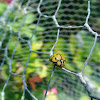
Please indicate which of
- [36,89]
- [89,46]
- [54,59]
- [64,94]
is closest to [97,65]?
[89,46]

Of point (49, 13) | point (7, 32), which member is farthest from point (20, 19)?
point (49, 13)

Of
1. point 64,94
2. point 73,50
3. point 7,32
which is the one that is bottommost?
point 64,94

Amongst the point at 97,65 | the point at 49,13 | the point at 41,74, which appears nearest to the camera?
the point at 41,74

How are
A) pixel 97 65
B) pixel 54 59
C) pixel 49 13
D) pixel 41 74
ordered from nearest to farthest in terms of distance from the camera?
pixel 54 59 → pixel 41 74 → pixel 97 65 → pixel 49 13

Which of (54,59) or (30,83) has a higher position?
(54,59)

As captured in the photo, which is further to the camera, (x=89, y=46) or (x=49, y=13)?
(x=49, y=13)

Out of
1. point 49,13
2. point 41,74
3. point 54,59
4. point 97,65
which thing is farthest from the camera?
point 49,13

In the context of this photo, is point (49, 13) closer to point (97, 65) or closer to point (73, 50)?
point (73, 50)

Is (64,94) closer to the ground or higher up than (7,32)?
closer to the ground

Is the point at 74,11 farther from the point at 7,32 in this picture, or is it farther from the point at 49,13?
the point at 7,32
